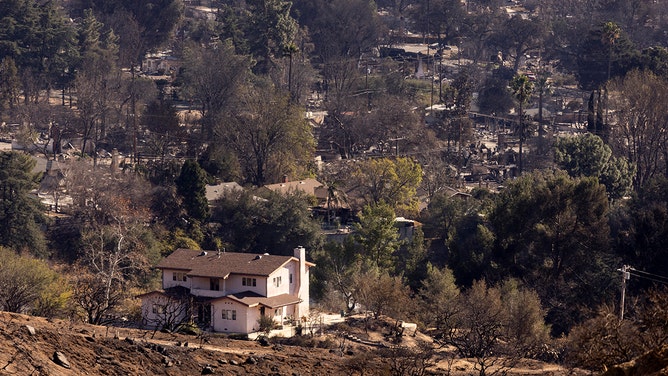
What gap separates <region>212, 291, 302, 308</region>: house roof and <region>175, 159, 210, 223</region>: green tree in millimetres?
16127

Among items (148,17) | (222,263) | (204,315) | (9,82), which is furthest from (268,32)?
(204,315)

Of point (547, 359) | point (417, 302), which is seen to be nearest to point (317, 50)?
point (417, 302)

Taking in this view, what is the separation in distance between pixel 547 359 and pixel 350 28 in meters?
74.1

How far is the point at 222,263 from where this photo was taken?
162ft

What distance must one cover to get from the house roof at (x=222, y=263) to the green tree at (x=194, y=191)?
12.8m

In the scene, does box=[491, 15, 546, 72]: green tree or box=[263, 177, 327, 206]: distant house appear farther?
box=[491, 15, 546, 72]: green tree

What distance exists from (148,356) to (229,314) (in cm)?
1672

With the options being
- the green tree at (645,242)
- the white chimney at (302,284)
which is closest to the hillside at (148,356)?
the white chimney at (302,284)

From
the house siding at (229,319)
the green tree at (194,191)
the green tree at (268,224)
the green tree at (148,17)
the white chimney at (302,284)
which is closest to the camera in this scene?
Result: the house siding at (229,319)

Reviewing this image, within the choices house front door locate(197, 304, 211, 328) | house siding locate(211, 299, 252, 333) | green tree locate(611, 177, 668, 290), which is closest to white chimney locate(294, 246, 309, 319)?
house siding locate(211, 299, 252, 333)

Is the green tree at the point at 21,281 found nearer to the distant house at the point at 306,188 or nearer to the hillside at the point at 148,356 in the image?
the hillside at the point at 148,356

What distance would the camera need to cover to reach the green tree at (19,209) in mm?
58969

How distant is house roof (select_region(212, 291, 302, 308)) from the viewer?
4606 cm

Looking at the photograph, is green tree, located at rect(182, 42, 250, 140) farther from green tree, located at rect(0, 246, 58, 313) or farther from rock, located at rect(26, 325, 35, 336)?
rock, located at rect(26, 325, 35, 336)
